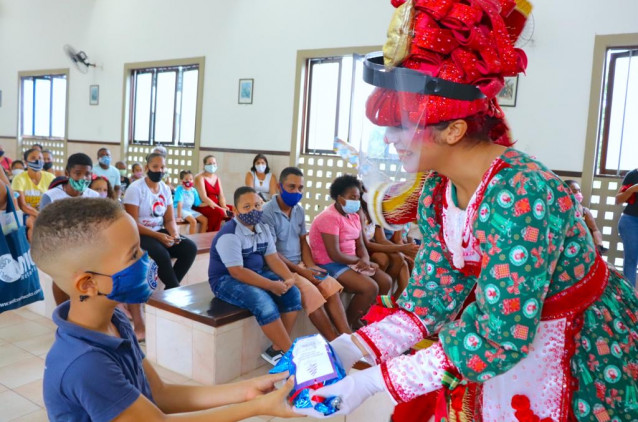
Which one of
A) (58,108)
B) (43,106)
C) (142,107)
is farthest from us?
(43,106)

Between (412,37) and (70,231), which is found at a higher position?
(412,37)

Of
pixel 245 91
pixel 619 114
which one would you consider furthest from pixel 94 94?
pixel 619 114

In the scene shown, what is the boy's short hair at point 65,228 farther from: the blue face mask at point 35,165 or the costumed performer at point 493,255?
the blue face mask at point 35,165

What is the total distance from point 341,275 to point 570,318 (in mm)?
2811

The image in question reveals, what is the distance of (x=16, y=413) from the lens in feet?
7.97

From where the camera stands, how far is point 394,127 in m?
1.06

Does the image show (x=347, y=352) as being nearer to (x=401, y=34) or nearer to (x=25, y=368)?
(x=401, y=34)

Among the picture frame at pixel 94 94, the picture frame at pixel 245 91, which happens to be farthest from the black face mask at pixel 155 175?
the picture frame at pixel 94 94

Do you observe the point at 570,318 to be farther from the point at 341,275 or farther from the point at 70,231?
the point at 341,275

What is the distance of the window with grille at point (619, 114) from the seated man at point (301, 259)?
3.93m

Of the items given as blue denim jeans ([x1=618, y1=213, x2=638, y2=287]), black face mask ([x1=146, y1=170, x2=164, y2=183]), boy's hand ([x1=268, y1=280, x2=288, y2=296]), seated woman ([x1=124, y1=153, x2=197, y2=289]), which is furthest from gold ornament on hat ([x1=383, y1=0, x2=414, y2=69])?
blue denim jeans ([x1=618, y1=213, x2=638, y2=287])

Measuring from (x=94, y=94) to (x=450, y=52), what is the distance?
1048 cm

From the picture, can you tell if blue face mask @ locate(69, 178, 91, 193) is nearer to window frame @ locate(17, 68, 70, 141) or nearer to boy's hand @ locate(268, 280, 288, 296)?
boy's hand @ locate(268, 280, 288, 296)

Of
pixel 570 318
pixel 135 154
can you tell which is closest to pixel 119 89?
pixel 135 154
